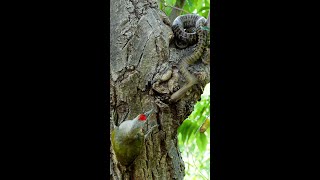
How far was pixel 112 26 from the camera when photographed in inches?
38.9

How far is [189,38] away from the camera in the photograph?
3.36 ft

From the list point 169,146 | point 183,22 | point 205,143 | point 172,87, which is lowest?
point 205,143

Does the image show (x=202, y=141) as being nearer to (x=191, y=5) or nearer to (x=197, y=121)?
(x=197, y=121)

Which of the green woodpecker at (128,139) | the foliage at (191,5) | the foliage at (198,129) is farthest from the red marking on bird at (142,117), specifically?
the foliage at (191,5)

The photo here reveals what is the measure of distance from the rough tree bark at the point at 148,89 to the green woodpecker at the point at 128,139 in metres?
0.03

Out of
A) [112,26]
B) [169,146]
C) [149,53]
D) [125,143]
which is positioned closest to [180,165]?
[169,146]

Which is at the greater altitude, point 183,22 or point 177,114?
point 183,22

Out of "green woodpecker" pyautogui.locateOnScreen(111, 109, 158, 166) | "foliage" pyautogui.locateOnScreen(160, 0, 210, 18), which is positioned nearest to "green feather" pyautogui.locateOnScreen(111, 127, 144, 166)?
"green woodpecker" pyautogui.locateOnScreen(111, 109, 158, 166)

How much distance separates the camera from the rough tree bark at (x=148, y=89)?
3.05ft

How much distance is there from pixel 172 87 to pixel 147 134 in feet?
0.43

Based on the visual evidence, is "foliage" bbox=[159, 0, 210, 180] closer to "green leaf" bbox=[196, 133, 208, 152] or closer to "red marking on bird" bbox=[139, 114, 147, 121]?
"green leaf" bbox=[196, 133, 208, 152]

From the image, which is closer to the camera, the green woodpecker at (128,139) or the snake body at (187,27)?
the green woodpecker at (128,139)

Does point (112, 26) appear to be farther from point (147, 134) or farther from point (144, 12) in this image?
point (147, 134)

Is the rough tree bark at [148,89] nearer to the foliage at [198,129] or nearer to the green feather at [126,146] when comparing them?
the green feather at [126,146]
